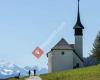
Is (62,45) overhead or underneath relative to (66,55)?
overhead

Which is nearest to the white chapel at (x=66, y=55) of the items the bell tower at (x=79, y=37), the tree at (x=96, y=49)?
the bell tower at (x=79, y=37)

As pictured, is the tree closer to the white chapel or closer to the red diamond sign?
the white chapel

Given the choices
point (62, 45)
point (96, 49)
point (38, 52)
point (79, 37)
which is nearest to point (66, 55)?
point (62, 45)

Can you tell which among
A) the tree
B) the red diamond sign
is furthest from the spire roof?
the red diamond sign

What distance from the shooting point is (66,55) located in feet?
378

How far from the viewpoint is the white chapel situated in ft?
376

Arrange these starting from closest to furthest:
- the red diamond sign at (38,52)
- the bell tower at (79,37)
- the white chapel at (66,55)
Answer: the red diamond sign at (38,52), the white chapel at (66,55), the bell tower at (79,37)

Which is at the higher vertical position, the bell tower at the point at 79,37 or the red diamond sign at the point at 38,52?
the bell tower at the point at 79,37

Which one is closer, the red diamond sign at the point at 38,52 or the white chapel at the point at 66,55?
the red diamond sign at the point at 38,52

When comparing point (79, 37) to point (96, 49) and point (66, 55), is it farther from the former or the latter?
point (66, 55)

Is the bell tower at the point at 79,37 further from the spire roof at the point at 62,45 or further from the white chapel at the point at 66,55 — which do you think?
the spire roof at the point at 62,45

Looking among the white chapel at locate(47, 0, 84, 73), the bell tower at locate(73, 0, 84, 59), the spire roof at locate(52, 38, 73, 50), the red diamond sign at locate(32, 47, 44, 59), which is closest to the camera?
the red diamond sign at locate(32, 47, 44, 59)

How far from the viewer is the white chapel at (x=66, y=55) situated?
115 meters

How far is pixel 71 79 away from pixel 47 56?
63231mm
